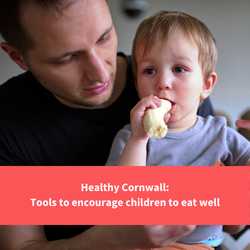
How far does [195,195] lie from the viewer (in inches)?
36.3

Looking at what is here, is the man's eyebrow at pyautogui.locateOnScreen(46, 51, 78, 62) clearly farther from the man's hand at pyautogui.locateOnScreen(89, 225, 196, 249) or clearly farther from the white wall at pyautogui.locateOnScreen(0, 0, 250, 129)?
the white wall at pyautogui.locateOnScreen(0, 0, 250, 129)

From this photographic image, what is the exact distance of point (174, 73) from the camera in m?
0.97

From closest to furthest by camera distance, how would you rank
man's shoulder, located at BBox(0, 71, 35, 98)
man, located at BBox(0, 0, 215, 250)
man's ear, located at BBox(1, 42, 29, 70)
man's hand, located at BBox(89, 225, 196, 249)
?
man's hand, located at BBox(89, 225, 196, 249)
man, located at BBox(0, 0, 215, 250)
man's ear, located at BBox(1, 42, 29, 70)
man's shoulder, located at BBox(0, 71, 35, 98)

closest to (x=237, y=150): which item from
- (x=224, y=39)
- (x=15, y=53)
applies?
(x=15, y=53)

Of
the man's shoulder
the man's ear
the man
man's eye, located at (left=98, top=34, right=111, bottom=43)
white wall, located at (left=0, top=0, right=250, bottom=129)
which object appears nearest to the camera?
the man

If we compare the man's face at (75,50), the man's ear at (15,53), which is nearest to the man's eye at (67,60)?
the man's face at (75,50)

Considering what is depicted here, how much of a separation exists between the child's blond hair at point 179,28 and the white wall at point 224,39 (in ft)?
3.80

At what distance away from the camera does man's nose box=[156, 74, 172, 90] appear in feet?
3.08

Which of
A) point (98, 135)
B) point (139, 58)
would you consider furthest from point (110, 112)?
point (139, 58)

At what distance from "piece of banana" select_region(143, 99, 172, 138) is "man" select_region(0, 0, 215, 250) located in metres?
0.26

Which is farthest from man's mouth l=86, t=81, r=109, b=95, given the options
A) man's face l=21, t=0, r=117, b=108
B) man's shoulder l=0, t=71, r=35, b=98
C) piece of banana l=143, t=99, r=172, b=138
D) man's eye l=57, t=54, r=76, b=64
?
man's shoulder l=0, t=71, r=35, b=98

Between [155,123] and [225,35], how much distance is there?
1.75 meters

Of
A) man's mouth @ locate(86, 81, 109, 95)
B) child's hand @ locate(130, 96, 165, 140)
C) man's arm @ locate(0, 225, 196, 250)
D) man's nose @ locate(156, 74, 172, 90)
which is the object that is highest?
man's nose @ locate(156, 74, 172, 90)

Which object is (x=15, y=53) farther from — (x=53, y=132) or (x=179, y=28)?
(x=179, y=28)
